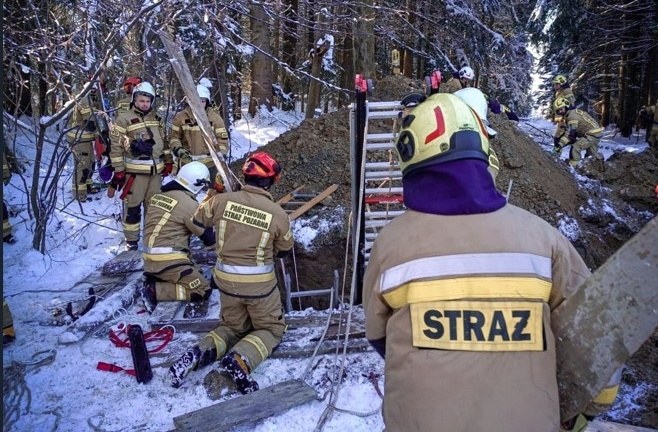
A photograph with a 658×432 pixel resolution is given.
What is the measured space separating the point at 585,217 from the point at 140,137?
6730mm

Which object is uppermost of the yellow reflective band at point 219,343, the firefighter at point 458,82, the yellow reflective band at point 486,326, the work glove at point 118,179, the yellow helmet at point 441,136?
the firefighter at point 458,82

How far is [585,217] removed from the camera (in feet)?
25.3

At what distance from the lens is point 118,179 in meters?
6.79

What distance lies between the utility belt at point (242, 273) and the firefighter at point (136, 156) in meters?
3.12

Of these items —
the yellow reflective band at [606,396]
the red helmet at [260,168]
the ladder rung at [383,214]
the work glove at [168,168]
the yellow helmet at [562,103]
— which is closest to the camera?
the yellow reflective band at [606,396]

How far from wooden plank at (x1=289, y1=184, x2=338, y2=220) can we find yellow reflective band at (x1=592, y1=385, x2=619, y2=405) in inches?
200

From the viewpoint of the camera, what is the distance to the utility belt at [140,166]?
685cm

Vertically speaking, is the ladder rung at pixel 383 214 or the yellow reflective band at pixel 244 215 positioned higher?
the yellow reflective band at pixel 244 215

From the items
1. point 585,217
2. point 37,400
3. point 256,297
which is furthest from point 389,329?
point 585,217

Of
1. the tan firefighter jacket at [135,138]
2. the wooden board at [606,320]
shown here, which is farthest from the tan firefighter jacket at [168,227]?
the wooden board at [606,320]

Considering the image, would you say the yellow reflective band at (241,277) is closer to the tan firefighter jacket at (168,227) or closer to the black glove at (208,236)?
the tan firefighter jacket at (168,227)

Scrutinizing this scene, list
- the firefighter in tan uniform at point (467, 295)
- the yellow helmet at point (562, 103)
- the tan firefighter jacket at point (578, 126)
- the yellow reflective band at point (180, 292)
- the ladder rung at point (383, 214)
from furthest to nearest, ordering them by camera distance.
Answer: the yellow helmet at point (562, 103), the tan firefighter jacket at point (578, 126), the yellow reflective band at point (180, 292), the ladder rung at point (383, 214), the firefighter in tan uniform at point (467, 295)

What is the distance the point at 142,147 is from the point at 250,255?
11.3ft

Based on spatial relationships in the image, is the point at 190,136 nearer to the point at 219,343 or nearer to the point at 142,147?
the point at 142,147
